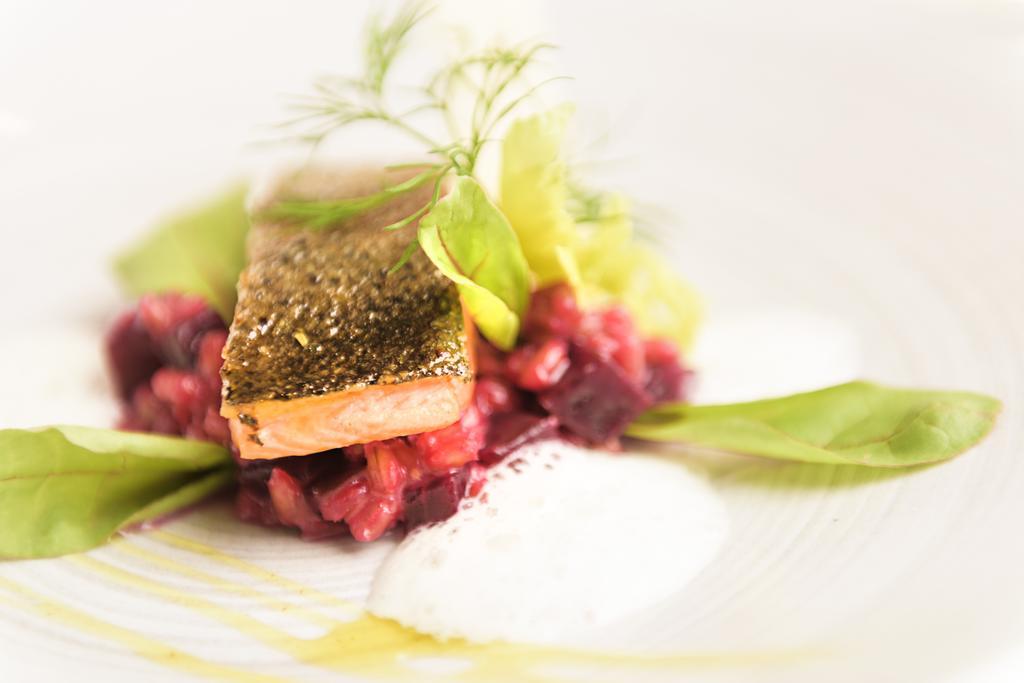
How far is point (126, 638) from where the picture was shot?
87.6 inches

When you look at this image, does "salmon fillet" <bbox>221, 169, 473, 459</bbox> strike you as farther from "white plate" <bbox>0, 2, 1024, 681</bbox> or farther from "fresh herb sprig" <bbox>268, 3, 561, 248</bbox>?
"white plate" <bbox>0, 2, 1024, 681</bbox>

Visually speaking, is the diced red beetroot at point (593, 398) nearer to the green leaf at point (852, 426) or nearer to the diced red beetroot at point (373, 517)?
the green leaf at point (852, 426)

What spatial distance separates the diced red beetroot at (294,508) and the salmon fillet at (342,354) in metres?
0.16

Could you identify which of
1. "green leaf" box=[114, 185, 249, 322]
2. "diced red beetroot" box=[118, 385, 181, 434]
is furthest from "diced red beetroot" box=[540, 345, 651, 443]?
"green leaf" box=[114, 185, 249, 322]

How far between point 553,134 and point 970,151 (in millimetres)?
1655

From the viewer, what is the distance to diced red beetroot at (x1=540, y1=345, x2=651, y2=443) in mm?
2748

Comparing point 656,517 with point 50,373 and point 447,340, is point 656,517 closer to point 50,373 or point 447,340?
point 447,340

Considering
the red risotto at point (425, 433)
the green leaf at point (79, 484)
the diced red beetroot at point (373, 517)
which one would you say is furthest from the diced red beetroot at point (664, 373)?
the green leaf at point (79, 484)

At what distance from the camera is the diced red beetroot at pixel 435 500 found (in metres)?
2.51

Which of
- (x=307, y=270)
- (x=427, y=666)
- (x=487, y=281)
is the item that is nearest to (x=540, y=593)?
(x=427, y=666)

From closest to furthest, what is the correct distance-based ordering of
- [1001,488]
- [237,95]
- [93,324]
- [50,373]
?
1. [1001,488]
2. [50,373]
3. [93,324]
4. [237,95]

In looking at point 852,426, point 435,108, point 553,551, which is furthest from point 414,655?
point 435,108

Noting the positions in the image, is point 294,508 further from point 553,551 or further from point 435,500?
point 553,551

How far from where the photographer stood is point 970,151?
3523mm
